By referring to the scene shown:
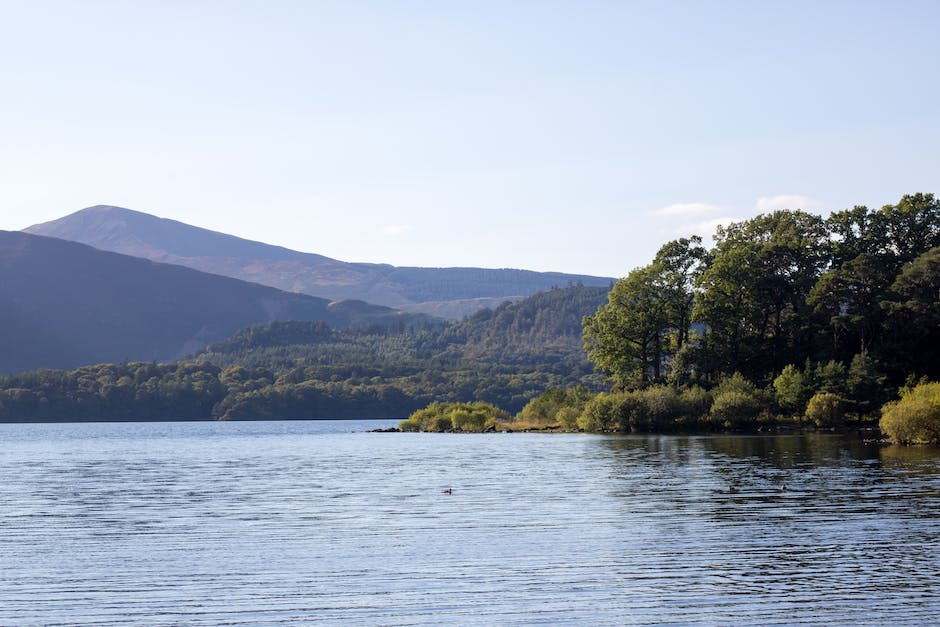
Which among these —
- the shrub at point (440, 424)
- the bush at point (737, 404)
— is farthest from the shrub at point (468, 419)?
the bush at point (737, 404)

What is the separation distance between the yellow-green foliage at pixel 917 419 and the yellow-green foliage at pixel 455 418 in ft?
248

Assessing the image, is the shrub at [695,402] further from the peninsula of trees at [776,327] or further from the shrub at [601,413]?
the shrub at [601,413]

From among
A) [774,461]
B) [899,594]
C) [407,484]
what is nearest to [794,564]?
[899,594]

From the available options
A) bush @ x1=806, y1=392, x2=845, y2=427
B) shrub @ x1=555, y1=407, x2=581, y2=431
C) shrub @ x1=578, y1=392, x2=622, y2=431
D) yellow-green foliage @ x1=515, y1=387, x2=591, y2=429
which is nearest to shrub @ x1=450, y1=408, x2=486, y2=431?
yellow-green foliage @ x1=515, y1=387, x2=591, y2=429

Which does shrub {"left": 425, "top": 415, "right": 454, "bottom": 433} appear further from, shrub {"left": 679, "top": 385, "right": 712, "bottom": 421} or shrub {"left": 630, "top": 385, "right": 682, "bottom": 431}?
shrub {"left": 679, "top": 385, "right": 712, "bottom": 421}

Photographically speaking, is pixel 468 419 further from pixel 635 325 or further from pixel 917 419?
pixel 917 419

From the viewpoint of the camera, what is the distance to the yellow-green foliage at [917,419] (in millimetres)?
82562

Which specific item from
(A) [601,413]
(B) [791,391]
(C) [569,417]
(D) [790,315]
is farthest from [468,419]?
(B) [791,391]

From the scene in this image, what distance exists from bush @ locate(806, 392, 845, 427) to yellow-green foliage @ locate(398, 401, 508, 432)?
2091 inches

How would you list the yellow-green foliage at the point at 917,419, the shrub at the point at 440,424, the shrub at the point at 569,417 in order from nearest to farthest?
the yellow-green foliage at the point at 917,419 < the shrub at the point at 569,417 < the shrub at the point at 440,424

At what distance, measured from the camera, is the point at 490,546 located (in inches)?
1428

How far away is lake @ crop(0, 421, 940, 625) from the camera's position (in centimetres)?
2675

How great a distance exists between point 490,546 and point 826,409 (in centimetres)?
8243

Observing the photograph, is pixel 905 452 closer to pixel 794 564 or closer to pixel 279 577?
pixel 794 564
